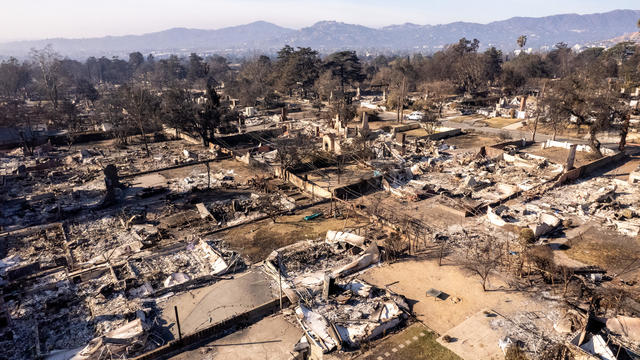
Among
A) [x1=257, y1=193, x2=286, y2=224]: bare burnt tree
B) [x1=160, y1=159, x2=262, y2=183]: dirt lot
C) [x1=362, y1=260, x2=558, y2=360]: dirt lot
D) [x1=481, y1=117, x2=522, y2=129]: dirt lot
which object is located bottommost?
[x1=362, y1=260, x2=558, y2=360]: dirt lot

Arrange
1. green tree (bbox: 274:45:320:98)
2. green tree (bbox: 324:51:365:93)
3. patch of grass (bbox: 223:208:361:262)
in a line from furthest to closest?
green tree (bbox: 324:51:365:93) → green tree (bbox: 274:45:320:98) → patch of grass (bbox: 223:208:361:262)

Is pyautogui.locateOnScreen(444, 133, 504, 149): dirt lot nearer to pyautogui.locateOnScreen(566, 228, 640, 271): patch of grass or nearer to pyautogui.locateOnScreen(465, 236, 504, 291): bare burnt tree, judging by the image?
pyautogui.locateOnScreen(566, 228, 640, 271): patch of grass

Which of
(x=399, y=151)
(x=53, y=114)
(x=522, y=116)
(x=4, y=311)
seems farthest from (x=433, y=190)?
(x=53, y=114)

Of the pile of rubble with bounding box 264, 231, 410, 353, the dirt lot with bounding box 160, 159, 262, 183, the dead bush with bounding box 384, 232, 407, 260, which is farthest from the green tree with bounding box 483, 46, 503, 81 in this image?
the pile of rubble with bounding box 264, 231, 410, 353

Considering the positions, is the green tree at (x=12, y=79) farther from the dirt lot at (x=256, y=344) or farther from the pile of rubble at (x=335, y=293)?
the dirt lot at (x=256, y=344)

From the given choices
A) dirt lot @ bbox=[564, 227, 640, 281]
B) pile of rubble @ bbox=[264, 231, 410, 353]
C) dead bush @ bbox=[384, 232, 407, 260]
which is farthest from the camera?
dead bush @ bbox=[384, 232, 407, 260]

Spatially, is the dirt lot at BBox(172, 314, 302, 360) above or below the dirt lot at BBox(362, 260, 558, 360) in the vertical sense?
below

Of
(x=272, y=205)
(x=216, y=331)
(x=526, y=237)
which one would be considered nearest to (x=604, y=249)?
(x=526, y=237)

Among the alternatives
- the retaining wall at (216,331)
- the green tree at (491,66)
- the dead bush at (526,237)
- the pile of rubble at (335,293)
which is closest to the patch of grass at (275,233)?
the pile of rubble at (335,293)
